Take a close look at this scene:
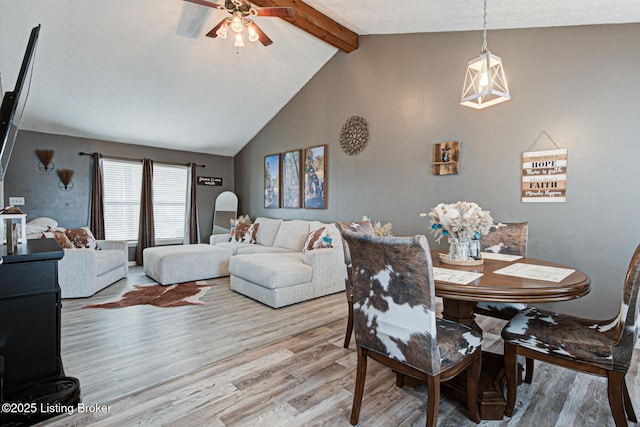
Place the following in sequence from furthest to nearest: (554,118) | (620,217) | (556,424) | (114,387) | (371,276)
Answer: (554,118)
(620,217)
(114,387)
(556,424)
(371,276)

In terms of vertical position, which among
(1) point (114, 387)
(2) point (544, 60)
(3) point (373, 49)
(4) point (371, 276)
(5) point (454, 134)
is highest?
(3) point (373, 49)

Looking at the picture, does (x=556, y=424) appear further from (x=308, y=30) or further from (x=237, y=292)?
(x=308, y=30)

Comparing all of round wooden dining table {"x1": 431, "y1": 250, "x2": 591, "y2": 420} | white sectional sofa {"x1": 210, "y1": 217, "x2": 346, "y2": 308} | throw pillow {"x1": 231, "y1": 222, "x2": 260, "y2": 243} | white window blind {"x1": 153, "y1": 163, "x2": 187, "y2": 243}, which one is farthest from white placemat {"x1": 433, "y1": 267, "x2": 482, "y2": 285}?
white window blind {"x1": 153, "y1": 163, "x2": 187, "y2": 243}

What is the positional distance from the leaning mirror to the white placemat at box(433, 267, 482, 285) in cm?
579

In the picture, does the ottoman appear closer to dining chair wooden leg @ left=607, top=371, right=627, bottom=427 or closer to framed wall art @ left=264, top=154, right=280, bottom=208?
framed wall art @ left=264, top=154, right=280, bottom=208

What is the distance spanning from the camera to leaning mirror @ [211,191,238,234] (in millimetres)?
6988

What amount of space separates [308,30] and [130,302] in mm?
3979

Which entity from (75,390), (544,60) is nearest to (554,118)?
(544,60)

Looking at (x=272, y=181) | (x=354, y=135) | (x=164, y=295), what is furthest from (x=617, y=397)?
(x=272, y=181)

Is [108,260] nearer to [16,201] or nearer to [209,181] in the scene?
[16,201]

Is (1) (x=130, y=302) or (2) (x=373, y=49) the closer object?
(1) (x=130, y=302)

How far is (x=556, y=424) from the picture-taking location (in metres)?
1.71

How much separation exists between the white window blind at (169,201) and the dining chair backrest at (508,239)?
5.84 m

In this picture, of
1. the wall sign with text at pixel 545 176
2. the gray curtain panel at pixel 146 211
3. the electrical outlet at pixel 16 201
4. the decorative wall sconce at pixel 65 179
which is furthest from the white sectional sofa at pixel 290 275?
the electrical outlet at pixel 16 201
